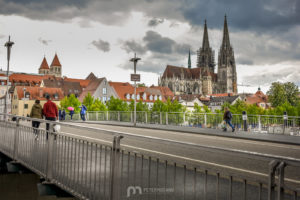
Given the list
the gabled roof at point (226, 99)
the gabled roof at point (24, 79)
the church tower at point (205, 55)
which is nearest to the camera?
the gabled roof at point (24, 79)

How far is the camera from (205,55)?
176 m

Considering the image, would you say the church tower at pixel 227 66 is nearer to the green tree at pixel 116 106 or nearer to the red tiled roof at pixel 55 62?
the red tiled roof at pixel 55 62

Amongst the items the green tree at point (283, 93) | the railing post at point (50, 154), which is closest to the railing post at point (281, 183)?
the railing post at point (50, 154)

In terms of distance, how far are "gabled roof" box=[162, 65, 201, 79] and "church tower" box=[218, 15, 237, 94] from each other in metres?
12.5

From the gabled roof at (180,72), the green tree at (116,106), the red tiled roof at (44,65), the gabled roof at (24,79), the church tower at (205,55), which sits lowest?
the green tree at (116,106)

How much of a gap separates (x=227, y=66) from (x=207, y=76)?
11.7 meters

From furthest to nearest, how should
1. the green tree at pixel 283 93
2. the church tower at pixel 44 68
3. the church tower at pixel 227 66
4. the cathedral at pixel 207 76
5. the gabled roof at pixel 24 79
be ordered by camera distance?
1. the church tower at pixel 44 68
2. the church tower at pixel 227 66
3. the cathedral at pixel 207 76
4. the gabled roof at pixel 24 79
5. the green tree at pixel 283 93

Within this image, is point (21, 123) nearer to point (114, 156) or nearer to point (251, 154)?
point (114, 156)

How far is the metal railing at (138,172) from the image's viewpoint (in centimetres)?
312

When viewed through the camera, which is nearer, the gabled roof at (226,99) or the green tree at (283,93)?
the green tree at (283,93)

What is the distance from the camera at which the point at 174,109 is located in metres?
75.5

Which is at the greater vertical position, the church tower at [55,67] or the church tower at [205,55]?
the church tower at [205,55]

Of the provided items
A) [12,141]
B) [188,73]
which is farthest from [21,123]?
[188,73]
